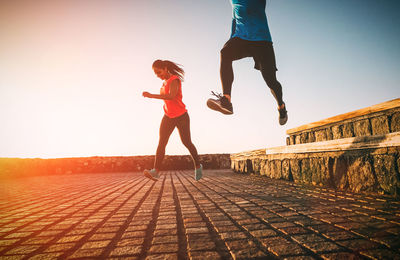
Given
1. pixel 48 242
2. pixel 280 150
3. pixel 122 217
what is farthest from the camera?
pixel 280 150

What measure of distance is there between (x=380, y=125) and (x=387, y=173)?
1.07m

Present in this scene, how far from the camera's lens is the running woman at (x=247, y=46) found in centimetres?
226

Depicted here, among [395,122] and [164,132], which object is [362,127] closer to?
[395,122]

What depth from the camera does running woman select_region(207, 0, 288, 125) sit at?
226cm

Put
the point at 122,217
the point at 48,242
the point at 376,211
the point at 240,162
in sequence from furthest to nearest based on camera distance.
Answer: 1. the point at 240,162
2. the point at 122,217
3. the point at 376,211
4. the point at 48,242

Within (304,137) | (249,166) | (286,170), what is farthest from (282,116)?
Result: (249,166)

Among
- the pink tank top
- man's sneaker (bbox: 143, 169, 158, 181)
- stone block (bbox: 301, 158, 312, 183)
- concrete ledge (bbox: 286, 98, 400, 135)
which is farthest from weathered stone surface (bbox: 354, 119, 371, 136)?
man's sneaker (bbox: 143, 169, 158, 181)

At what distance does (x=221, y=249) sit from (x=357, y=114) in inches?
132

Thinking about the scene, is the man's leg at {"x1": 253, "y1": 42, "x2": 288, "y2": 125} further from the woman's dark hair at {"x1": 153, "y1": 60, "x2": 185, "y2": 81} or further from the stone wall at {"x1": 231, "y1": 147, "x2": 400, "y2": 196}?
the woman's dark hair at {"x1": 153, "y1": 60, "x2": 185, "y2": 81}

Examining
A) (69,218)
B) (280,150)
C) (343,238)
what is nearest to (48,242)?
(69,218)

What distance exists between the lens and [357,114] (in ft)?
11.1

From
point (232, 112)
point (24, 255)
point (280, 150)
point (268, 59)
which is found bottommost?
point (24, 255)

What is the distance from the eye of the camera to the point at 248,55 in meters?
2.46

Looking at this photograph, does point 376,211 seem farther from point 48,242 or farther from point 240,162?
point 240,162
